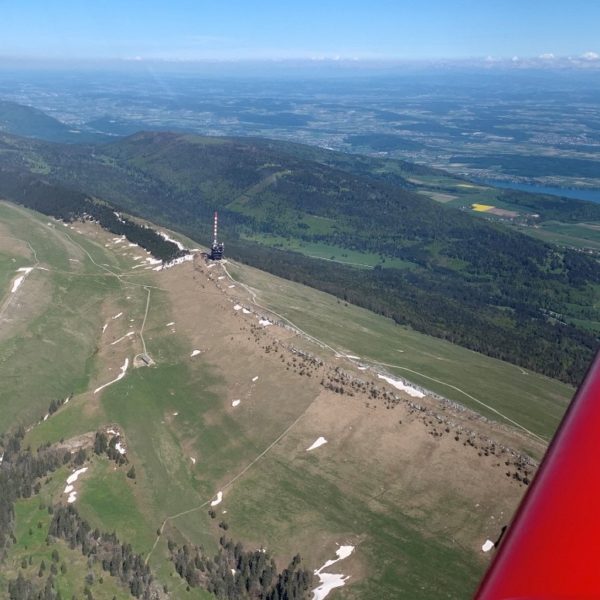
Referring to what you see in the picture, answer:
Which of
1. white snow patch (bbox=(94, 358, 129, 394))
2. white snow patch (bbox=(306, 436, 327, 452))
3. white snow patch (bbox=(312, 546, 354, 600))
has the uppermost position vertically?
white snow patch (bbox=(306, 436, 327, 452))

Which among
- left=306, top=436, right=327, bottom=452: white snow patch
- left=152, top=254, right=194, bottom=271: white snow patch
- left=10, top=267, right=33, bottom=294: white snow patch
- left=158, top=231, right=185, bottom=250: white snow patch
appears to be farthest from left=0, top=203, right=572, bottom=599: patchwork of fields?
left=158, top=231, right=185, bottom=250: white snow patch

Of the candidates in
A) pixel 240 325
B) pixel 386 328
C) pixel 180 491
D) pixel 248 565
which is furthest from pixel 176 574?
pixel 386 328

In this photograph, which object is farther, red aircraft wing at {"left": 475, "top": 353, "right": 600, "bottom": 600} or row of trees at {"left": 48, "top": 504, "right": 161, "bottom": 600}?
row of trees at {"left": 48, "top": 504, "right": 161, "bottom": 600}

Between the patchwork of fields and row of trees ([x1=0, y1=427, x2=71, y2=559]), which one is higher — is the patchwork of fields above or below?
above

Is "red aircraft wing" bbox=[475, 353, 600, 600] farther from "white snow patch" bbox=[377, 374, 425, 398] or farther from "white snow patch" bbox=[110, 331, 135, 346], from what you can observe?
"white snow patch" bbox=[110, 331, 135, 346]

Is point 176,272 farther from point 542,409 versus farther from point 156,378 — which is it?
point 542,409

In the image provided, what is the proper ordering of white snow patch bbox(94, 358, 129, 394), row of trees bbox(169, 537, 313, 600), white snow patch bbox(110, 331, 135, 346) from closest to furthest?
row of trees bbox(169, 537, 313, 600) < white snow patch bbox(94, 358, 129, 394) < white snow patch bbox(110, 331, 135, 346)

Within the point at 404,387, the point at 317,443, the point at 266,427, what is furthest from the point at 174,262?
the point at 317,443
